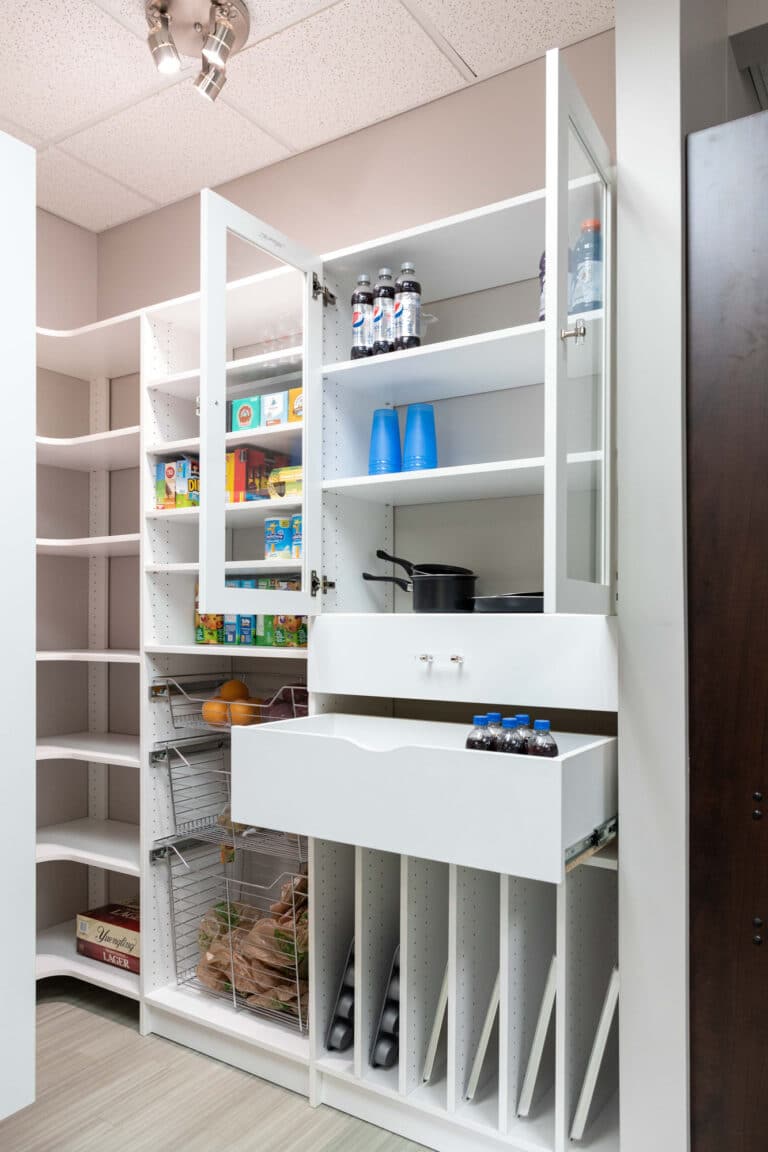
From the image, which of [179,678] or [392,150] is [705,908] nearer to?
[179,678]

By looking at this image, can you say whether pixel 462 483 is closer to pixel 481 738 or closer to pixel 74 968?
pixel 481 738

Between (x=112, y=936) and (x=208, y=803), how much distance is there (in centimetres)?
Result: 51

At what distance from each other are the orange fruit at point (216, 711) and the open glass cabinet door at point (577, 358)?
1295 millimetres

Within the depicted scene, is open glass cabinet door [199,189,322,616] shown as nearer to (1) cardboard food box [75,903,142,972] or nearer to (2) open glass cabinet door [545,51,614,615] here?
(2) open glass cabinet door [545,51,614,615]

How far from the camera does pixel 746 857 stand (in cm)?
160

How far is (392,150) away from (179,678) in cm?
177

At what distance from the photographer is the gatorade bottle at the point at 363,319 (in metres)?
2.15

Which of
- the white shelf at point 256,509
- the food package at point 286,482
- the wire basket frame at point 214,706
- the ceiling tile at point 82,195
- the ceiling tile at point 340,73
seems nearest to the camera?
the white shelf at point 256,509

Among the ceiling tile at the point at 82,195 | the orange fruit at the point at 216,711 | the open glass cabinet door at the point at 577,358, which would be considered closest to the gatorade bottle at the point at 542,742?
the open glass cabinet door at the point at 577,358

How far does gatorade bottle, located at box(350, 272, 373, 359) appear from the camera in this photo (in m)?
2.15

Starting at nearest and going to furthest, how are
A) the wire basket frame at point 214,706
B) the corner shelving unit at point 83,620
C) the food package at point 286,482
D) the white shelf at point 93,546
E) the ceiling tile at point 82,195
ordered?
the food package at point 286,482
the wire basket frame at point 214,706
the white shelf at point 93,546
the ceiling tile at point 82,195
the corner shelving unit at point 83,620

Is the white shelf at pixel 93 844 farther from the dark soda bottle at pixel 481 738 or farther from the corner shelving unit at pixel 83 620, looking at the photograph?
the dark soda bottle at pixel 481 738

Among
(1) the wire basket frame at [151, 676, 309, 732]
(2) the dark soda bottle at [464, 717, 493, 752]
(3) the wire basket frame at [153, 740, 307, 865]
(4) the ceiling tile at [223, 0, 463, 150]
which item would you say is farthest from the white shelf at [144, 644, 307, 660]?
(4) the ceiling tile at [223, 0, 463, 150]

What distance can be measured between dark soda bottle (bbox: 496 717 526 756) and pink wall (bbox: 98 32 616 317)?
1484 millimetres
